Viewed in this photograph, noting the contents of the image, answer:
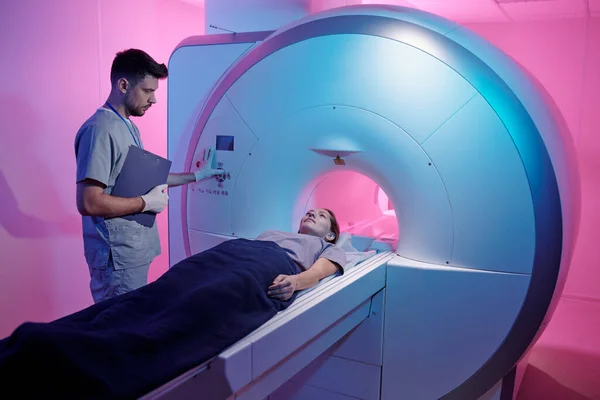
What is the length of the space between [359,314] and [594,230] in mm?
2276

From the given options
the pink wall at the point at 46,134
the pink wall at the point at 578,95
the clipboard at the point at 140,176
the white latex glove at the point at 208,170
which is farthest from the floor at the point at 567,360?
the pink wall at the point at 46,134

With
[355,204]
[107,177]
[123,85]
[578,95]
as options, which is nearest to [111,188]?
[107,177]

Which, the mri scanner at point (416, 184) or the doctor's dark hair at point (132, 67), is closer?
the mri scanner at point (416, 184)

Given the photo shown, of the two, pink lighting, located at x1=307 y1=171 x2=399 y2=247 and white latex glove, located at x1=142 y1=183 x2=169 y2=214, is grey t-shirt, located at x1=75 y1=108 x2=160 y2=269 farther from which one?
pink lighting, located at x1=307 y1=171 x2=399 y2=247

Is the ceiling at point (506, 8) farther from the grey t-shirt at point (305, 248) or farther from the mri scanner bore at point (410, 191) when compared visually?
the grey t-shirt at point (305, 248)

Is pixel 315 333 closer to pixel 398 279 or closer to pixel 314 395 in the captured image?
pixel 398 279

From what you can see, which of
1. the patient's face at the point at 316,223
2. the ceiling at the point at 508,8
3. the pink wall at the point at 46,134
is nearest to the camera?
the patient's face at the point at 316,223

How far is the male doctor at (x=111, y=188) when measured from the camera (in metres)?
1.66

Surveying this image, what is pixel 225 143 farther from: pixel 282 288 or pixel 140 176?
pixel 282 288

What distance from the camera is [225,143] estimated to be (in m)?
2.10

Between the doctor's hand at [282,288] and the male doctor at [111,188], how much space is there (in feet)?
2.00

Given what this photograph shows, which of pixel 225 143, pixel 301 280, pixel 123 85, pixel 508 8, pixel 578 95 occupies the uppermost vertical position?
pixel 508 8

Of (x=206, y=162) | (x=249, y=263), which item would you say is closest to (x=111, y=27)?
(x=206, y=162)

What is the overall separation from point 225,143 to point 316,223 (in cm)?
50
